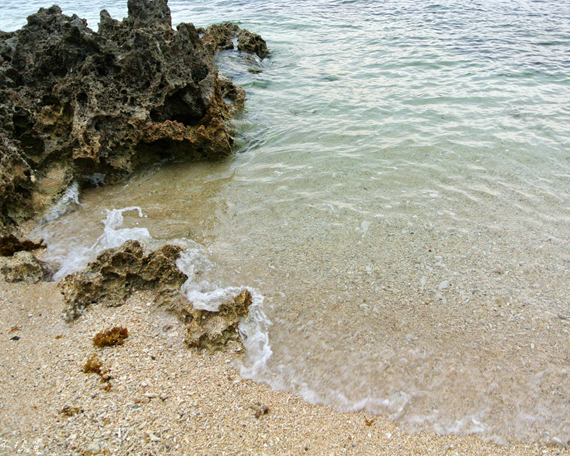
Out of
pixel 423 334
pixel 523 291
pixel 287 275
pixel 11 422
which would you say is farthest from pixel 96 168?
pixel 523 291

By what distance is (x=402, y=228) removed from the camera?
5805mm

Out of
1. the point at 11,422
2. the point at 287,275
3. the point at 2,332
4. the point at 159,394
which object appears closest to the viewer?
the point at 11,422

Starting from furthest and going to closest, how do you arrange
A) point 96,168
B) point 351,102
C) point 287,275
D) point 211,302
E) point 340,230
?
point 351,102 < point 96,168 < point 340,230 < point 287,275 < point 211,302

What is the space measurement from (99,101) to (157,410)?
538 centimetres

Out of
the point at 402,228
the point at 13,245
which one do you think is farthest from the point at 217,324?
the point at 13,245

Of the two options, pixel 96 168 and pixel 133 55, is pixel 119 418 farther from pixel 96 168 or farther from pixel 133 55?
pixel 133 55

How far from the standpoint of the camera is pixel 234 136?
8562 millimetres

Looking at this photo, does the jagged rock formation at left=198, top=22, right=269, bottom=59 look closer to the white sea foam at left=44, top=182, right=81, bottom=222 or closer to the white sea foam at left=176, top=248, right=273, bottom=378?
the white sea foam at left=44, top=182, right=81, bottom=222

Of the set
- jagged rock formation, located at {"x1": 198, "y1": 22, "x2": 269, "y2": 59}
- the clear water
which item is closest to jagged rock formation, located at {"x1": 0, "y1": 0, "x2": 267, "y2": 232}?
the clear water

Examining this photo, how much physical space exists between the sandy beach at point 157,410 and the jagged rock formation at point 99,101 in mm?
3065

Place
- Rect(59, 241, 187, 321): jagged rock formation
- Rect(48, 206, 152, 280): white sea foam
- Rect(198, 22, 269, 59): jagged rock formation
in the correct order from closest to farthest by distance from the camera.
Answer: Rect(59, 241, 187, 321): jagged rock formation
Rect(48, 206, 152, 280): white sea foam
Rect(198, 22, 269, 59): jagged rock formation

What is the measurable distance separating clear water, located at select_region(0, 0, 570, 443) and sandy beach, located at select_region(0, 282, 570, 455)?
0.65 ft

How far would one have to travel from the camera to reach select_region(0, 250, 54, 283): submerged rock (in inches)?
188

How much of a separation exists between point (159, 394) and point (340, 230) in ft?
10.6
